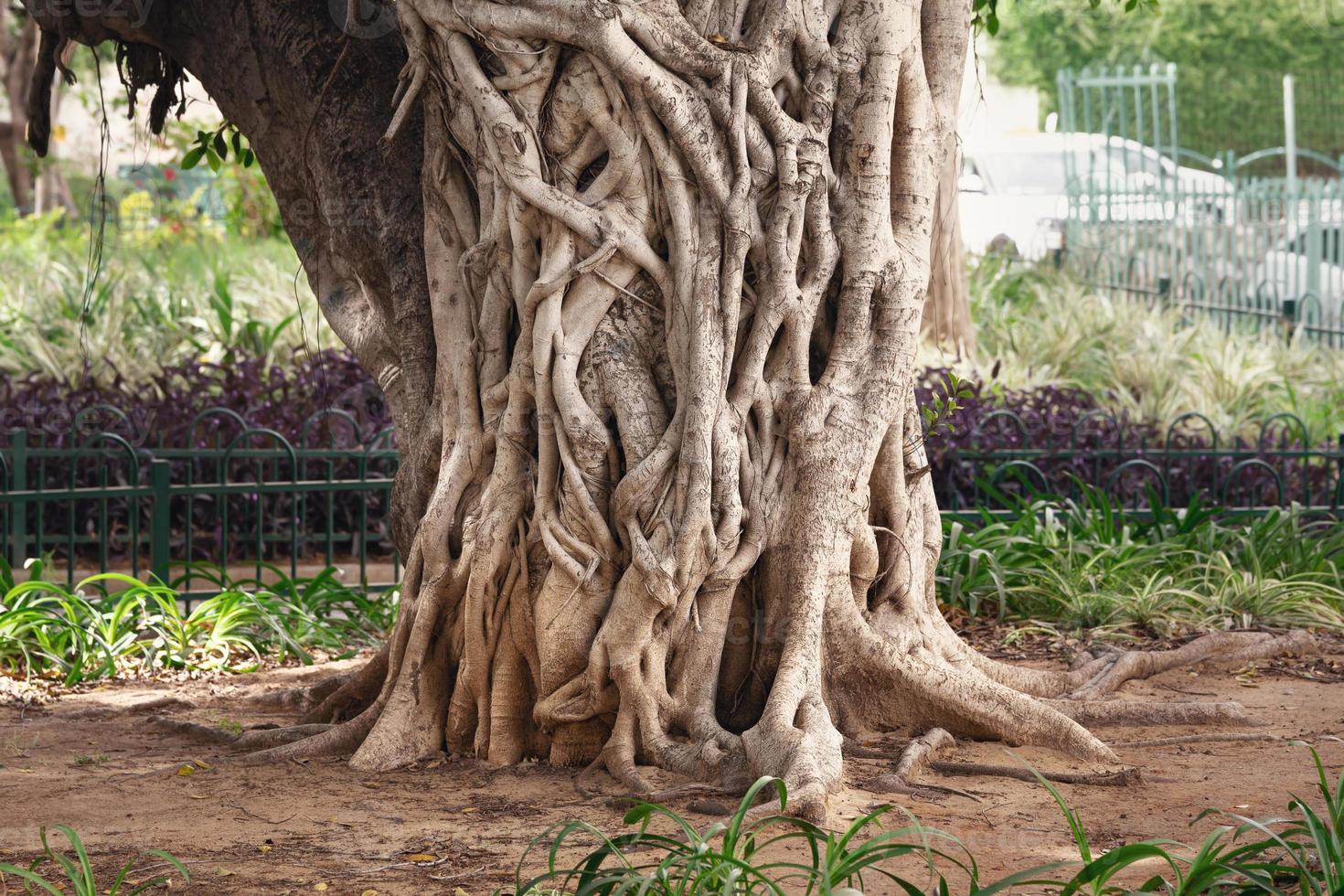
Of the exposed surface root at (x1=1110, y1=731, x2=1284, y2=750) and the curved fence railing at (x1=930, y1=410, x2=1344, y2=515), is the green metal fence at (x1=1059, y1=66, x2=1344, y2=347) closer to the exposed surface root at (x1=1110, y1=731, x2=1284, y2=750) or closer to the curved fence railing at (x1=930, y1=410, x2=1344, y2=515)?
the curved fence railing at (x1=930, y1=410, x2=1344, y2=515)

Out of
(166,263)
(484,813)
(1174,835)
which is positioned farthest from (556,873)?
(166,263)

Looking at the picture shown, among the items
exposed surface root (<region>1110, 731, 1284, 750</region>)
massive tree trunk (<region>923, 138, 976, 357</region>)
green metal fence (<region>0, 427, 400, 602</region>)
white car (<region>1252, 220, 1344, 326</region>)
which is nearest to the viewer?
exposed surface root (<region>1110, 731, 1284, 750</region>)

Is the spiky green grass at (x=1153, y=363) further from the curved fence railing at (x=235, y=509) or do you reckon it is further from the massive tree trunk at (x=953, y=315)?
the curved fence railing at (x=235, y=509)

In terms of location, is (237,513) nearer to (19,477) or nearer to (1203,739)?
(19,477)

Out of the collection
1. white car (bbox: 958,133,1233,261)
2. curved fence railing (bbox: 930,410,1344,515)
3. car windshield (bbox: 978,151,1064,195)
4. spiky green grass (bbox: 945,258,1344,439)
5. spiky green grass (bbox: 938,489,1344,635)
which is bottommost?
spiky green grass (bbox: 938,489,1344,635)

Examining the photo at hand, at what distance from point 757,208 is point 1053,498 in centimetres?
420

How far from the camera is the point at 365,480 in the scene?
6973 millimetres

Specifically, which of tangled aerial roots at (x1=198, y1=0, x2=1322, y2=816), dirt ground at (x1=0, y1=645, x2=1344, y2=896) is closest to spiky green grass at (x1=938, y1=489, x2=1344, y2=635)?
dirt ground at (x1=0, y1=645, x2=1344, y2=896)

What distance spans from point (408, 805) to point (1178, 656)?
303 cm

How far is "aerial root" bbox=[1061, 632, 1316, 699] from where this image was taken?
15.7ft

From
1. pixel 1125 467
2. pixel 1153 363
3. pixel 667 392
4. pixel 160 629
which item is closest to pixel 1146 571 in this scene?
pixel 1125 467

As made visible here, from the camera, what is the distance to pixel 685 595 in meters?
3.73

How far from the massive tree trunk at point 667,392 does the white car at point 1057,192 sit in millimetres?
7554

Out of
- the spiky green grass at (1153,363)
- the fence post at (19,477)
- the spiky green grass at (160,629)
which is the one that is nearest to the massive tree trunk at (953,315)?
the spiky green grass at (1153,363)
